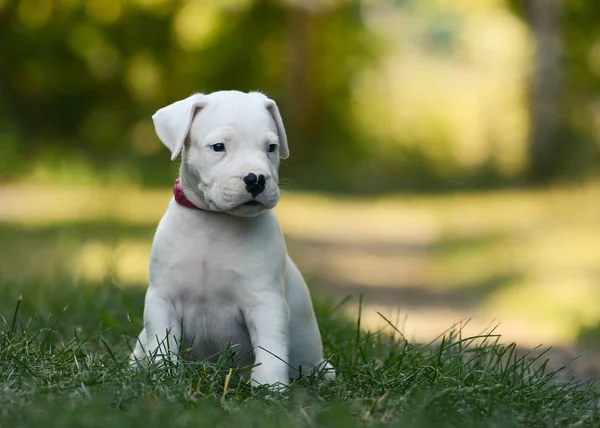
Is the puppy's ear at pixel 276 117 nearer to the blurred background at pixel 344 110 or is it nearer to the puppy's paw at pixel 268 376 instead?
the puppy's paw at pixel 268 376

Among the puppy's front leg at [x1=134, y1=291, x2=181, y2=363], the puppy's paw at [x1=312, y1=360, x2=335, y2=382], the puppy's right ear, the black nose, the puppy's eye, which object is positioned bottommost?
the puppy's paw at [x1=312, y1=360, x2=335, y2=382]

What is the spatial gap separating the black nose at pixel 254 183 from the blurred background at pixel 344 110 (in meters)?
8.64

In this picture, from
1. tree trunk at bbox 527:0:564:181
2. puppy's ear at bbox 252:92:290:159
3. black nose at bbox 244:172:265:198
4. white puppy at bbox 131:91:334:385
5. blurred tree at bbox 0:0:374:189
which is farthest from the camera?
blurred tree at bbox 0:0:374:189

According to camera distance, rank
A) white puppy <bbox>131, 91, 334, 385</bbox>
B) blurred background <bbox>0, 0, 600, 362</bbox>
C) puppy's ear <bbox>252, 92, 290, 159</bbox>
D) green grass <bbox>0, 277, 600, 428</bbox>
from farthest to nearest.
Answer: blurred background <bbox>0, 0, 600, 362</bbox>
puppy's ear <bbox>252, 92, 290, 159</bbox>
white puppy <bbox>131, 91, 334, 385</bbox>
green grass <bbox>0, 277, 600, 428</bbox>

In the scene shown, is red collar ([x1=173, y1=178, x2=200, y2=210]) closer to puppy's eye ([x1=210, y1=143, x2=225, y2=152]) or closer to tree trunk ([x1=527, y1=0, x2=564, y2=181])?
puppy's eye ([x1=210, y1=143, x2=225, y2=152])

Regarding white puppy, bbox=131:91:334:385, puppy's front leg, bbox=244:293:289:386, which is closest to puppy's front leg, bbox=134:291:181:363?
white puppy, bbox=131:91:334:385

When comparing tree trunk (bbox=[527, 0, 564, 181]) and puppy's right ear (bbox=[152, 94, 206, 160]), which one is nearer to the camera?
puppy's right ear (bbox=[152, 94, 206, 160])

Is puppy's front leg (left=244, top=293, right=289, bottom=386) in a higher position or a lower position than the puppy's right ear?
lower

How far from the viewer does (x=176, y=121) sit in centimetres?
407

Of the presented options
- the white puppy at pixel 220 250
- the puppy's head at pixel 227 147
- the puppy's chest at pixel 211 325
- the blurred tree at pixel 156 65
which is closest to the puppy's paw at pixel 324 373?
the white puppy at pixel 220 250

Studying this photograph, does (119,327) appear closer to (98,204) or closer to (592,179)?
(98,204)

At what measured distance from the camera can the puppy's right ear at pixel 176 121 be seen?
159 inches

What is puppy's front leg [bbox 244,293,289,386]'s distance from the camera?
390 cm

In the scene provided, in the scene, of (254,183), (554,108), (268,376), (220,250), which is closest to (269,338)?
(268,376)
